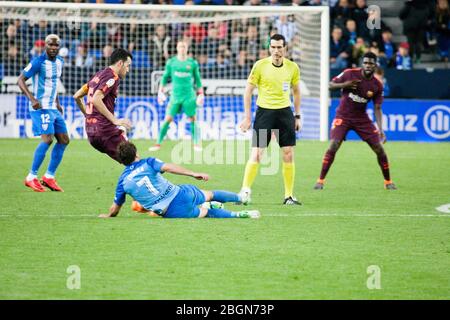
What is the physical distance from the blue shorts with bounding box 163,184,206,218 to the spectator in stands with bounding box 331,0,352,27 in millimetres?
16173

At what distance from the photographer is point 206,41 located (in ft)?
83.3

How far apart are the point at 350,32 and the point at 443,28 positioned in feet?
9.49

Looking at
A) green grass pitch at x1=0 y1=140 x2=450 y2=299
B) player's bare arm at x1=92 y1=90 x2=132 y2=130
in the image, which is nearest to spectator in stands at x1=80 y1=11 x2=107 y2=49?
green grass pitch at x1=0 y1=140 x2=450 y2=299

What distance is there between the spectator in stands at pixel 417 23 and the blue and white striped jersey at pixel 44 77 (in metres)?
14.8

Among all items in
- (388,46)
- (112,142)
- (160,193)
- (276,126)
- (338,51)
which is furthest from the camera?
(388,46)

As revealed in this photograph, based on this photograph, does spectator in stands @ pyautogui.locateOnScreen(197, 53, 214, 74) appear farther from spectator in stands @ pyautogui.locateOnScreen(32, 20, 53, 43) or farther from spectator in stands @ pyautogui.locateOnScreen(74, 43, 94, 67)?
spectator in stands @ pyautogui.locateOnScreen(32, 20, 53, 43)

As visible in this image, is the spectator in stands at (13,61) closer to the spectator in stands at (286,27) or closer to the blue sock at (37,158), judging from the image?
the spectator in stands at (286,27)

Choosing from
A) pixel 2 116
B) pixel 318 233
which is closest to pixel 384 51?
pixel 2 116

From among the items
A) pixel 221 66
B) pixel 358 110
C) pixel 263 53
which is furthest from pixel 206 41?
pixel 358 110

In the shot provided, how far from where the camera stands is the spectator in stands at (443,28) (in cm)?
2667

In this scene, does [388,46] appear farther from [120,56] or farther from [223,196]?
[223,196]

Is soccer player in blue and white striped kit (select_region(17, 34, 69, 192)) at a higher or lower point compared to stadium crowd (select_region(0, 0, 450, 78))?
lower

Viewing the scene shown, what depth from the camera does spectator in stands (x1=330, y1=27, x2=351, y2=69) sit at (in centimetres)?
2519

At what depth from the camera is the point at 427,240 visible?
968 cm
